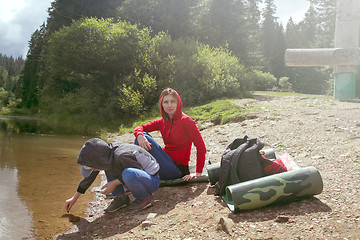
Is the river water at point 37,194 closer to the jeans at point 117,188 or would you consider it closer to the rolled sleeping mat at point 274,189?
the jeans at point 117,188

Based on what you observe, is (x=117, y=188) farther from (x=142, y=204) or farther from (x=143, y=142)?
(x=143, y=142)

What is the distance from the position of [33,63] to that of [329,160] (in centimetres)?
4103

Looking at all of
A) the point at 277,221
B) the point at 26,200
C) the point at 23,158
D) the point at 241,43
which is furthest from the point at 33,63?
the point at 277,221

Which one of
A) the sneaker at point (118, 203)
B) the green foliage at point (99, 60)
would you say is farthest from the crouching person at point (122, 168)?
the green foliage at point (99, 60)

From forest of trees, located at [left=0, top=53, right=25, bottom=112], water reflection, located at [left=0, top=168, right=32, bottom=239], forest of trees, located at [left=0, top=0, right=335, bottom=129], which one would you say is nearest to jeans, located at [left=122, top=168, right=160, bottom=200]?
water reflection, located at [left=0, top=168, right=32, bottom=239]

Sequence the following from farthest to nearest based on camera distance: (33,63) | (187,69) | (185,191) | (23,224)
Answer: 1. (33,63)
2. (187,69)
3. (185,191)
4. (23,224)

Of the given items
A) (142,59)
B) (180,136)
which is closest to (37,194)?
(180,136)

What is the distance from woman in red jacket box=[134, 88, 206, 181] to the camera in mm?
4180

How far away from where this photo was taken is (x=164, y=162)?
4.29 metres

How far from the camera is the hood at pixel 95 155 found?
3432 mm

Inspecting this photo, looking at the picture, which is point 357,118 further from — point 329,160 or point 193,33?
point 193,33

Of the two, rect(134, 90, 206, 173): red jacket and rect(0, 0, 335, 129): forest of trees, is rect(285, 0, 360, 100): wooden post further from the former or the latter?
rect(134, 90, 206, 173): red jacket

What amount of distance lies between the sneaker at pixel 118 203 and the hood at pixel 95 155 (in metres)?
0.52

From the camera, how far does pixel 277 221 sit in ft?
9.36
